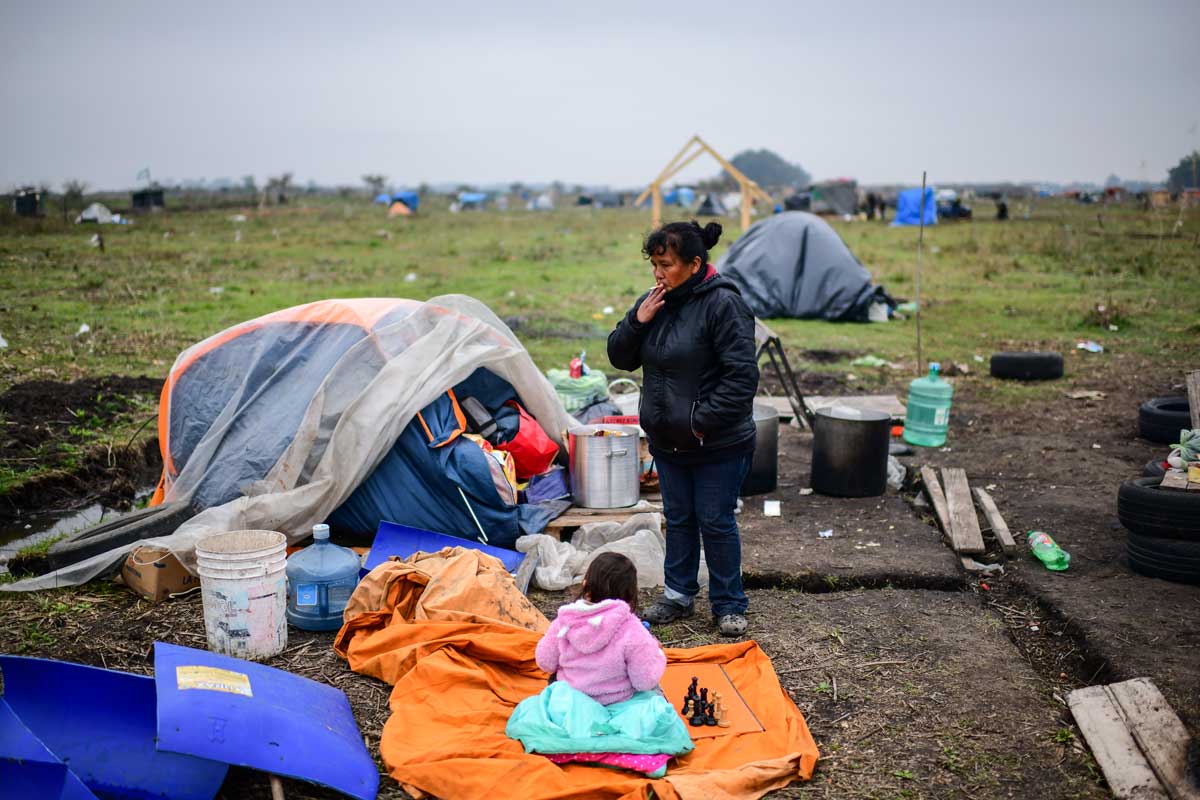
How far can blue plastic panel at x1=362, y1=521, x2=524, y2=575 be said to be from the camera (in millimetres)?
5102

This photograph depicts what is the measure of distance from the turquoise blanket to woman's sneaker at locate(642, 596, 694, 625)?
1.22m

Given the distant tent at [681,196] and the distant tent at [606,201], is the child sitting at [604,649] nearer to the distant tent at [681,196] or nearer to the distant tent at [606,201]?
the distant tent at [681,196]

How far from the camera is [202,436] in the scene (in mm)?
5742

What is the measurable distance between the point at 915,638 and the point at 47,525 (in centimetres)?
580

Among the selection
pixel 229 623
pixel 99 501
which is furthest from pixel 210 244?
pixel 229 623

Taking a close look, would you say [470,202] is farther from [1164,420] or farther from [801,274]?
[1164,420]

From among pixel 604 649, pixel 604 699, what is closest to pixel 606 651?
pixel 604 649

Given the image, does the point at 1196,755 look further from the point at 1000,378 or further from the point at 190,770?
the point at 1000,378

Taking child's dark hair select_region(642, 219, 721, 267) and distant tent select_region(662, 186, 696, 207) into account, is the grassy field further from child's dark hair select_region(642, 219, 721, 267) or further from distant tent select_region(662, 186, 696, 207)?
distant tent select_region(662, 186, 696, 207)

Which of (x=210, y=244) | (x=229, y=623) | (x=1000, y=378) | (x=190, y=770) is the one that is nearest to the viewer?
(x=190, y=770)

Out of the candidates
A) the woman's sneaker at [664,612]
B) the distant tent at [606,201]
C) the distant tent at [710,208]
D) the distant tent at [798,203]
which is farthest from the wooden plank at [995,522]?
the distant tent at [606,201]

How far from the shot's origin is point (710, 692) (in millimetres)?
3924

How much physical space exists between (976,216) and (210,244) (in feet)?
104

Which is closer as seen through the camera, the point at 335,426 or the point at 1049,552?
the point at 1049,552
